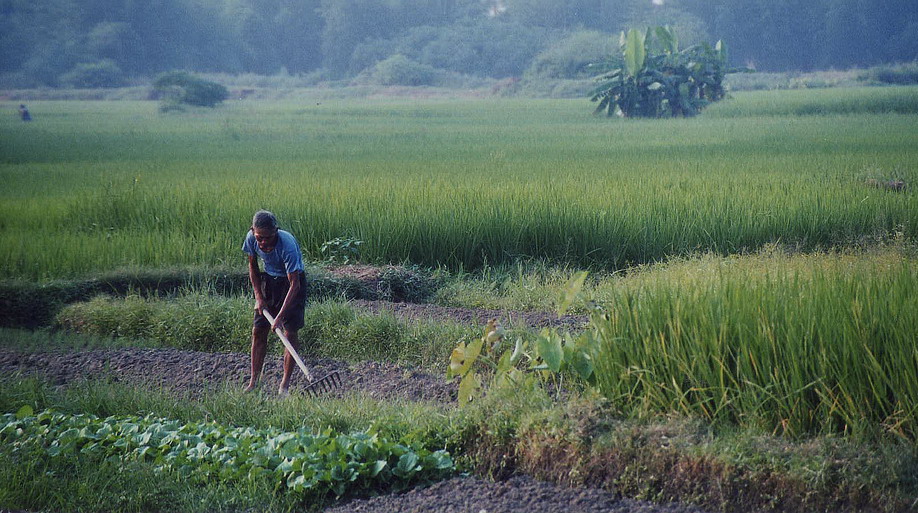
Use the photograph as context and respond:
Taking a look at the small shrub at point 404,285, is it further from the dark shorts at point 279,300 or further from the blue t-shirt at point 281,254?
the blue t-shirt at point 281,254

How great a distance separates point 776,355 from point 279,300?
7.06ft

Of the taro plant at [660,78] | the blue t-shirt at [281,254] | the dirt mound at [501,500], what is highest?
the taro plant at [660,78]

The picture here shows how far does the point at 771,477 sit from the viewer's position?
2357 millimetres

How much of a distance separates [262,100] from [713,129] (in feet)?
31.8

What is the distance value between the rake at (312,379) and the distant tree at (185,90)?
11893 millimetres

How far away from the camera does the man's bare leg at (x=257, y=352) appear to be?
375 cm

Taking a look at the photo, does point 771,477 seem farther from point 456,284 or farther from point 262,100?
point 262,100

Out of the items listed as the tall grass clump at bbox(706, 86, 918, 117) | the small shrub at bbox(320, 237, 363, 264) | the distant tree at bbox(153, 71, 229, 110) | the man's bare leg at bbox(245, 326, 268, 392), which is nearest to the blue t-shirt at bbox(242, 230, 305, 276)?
the man's bare leg at bbox(245, 326, 268, 392)

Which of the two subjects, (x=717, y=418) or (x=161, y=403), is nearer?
(x=717, y=418)

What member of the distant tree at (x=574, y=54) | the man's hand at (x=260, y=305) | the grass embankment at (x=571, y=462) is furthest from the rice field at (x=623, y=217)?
the distant tree at (x=574, y=54)

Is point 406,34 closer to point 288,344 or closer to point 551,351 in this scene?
point 288,344

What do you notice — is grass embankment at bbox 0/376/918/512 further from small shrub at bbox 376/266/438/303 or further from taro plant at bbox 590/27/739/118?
taro plant at bbox 590/27/739/118

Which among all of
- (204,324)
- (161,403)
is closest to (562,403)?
(161,403)

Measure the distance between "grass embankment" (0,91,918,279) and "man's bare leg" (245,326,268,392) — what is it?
2.31 meters
